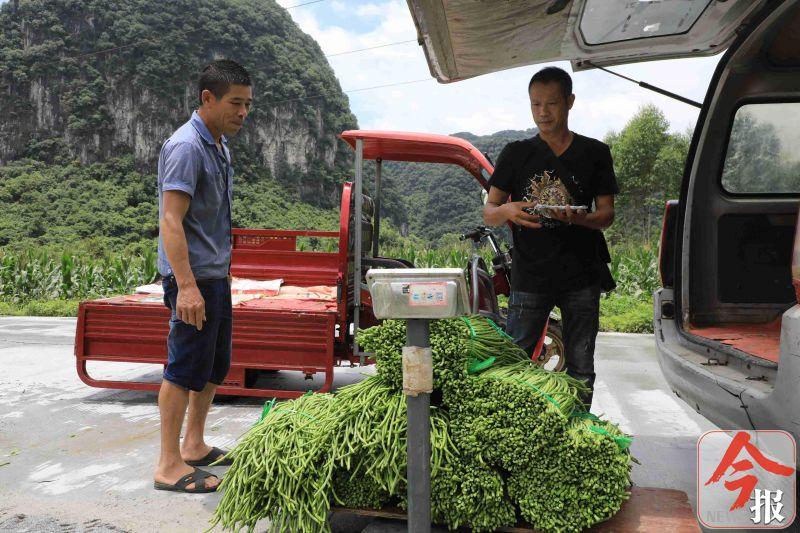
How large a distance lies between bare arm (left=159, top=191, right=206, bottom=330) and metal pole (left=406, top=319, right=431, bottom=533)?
1497 mm

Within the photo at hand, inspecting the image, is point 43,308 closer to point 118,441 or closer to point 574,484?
point 118,441

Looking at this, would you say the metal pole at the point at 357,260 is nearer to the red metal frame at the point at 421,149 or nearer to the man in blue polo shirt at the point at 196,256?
the red metal frame at the point at 421,149

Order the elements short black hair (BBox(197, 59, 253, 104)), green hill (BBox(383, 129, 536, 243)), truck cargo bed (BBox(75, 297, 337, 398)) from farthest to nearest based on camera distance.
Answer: green hill (BBox(383, 129, 536, 243))
truck cargo bed (BBox(75, 297, 337, 398))
short black hair (BBox(197, 59, 253, 104))

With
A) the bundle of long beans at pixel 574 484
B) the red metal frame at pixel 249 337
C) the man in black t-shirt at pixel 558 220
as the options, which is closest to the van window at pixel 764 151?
the man in black t-shirt at pixel 558 220

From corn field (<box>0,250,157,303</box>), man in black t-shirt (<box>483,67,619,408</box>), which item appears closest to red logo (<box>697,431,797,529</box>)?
man in black t-shirt (<box>483,67,619,408</box>)

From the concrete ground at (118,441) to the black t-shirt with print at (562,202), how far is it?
4.29ft

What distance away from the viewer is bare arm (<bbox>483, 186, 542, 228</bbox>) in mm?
2875

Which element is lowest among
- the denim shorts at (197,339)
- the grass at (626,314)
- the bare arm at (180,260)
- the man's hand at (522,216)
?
the grass at (626,314)

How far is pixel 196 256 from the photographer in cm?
323

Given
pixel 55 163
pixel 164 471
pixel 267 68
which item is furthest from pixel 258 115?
pixel 164 471

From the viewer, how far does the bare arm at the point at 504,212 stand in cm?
288

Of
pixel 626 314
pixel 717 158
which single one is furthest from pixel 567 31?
pixel 626 314

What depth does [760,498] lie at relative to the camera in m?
2.24

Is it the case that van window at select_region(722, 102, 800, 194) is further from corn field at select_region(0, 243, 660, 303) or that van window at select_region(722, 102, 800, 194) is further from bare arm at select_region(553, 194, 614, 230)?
corn field at select_region(0, 243, 660, 303)
